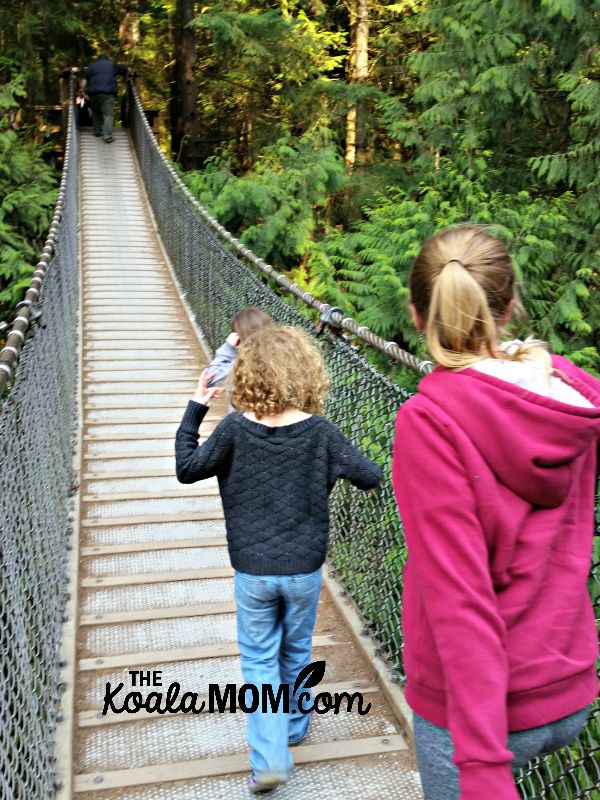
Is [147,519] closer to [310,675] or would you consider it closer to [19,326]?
[19,326]

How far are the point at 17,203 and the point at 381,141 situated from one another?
6.97m

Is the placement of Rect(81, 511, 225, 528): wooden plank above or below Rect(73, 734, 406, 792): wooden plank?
above

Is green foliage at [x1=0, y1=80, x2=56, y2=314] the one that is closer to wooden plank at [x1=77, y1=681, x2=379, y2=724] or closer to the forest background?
the forest background

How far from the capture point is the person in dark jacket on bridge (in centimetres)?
1312

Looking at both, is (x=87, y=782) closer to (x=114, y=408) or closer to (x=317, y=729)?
(x=317, y=729)

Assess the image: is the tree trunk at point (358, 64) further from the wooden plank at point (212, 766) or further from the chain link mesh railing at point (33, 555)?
the wooden plank at point (212, 766)

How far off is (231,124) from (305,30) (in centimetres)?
420

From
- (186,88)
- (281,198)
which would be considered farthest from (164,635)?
(186,88)

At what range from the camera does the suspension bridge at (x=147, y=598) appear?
7.04 feet

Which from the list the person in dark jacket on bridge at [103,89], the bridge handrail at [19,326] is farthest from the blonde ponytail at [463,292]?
the person in dark jacket on bridge at [103,89]

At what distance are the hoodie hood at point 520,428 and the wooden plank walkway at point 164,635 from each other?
1.45 m

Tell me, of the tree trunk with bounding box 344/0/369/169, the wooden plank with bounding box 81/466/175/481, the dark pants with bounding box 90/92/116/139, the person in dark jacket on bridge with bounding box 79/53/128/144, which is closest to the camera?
the wooden plank with bounding box 81/466/175/481

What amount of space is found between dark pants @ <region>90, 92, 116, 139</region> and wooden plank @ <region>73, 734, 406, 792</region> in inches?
509

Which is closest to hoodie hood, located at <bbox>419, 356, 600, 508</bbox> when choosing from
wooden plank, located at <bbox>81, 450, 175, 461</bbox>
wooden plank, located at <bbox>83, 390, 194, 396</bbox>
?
wooden plank, located at <bbox>81, 450, 175, 461</bbox>
